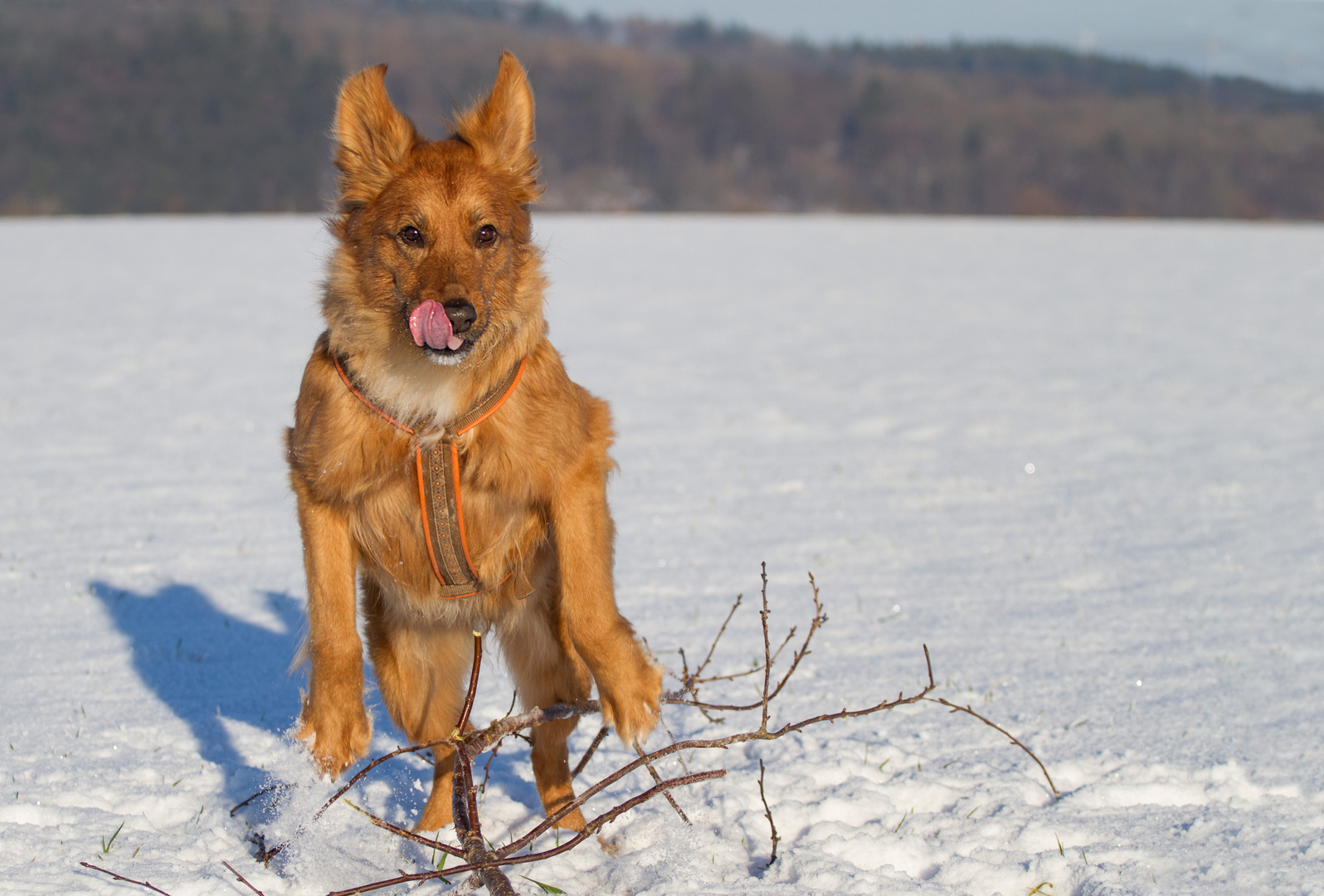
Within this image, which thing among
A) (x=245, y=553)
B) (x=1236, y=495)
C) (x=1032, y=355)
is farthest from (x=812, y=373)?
(x=245, y=553)

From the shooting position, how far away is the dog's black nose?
300 centimetres

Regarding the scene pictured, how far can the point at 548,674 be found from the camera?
365 cm

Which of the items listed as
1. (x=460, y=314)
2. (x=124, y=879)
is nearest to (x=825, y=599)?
(x=460, y=314)

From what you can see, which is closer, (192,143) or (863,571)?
(863,571)

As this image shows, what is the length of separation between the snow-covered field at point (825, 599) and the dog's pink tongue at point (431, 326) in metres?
1.37

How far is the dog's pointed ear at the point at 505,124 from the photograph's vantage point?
344 centimetres

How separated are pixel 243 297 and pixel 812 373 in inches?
443

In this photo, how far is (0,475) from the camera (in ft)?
27.6

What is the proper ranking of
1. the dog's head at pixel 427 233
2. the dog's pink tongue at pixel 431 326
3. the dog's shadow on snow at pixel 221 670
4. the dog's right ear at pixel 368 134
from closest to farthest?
the dog's pink tongue at pixel 431 326, the dog's head at pixel 427 233, the dog's right ear at pixel 368 134, the dog's shadow on snow at pixel 221 670

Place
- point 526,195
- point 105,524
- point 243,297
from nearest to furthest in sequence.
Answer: point 526,195, point 105,524, point 243,297

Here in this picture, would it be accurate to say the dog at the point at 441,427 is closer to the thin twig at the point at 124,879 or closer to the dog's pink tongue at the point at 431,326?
the dog's pink tongue at the point at 431,326

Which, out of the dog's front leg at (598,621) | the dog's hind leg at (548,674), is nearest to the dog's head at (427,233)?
the dog's front leg at (598,621)

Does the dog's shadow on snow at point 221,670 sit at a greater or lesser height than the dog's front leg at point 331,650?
lesser

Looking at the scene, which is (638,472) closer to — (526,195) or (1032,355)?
(526,195)
